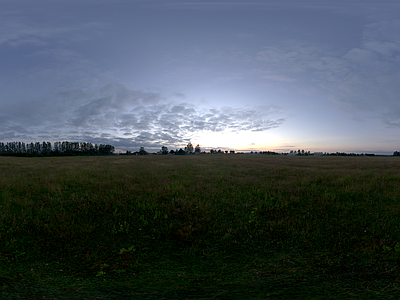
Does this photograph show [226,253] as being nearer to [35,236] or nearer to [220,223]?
[220,223]

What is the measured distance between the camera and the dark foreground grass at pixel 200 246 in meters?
4.34

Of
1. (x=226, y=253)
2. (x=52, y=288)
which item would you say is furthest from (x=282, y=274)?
(x=52, y=288)

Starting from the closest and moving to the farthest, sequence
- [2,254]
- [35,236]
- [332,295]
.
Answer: [332,295] < [2,254] < [35,236]

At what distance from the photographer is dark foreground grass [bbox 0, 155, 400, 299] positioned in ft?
14.3

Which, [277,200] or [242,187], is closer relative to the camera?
[277,200]

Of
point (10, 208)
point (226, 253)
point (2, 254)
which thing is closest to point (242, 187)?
point (226, 253)

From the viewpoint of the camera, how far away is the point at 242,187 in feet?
39.2

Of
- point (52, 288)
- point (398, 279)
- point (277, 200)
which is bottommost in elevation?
point (52, 288)

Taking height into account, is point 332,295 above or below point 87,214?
below

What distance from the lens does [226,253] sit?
5648 mm

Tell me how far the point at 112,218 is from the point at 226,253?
4842 mm

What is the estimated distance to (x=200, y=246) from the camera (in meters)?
6.01

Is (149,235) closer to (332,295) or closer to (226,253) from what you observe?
(226,253)

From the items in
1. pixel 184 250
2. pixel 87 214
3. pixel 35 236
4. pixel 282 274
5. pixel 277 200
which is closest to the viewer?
pixel 282 274
